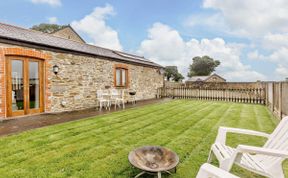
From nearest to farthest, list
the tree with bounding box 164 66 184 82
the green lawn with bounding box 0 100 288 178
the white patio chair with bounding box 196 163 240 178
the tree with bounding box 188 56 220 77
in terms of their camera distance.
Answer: the white patio chair with bounding box 196 163 240 178 < the green lawn with bounding box 0 100 288 178 < the tree with bounding box 164 66 184 82 < the tree with bounding box 188 56 220 77

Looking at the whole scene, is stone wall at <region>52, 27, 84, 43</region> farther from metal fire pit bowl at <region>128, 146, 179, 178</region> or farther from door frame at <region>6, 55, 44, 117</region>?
metal fire pit bowl at <region>128, 146, 179, 178</region>

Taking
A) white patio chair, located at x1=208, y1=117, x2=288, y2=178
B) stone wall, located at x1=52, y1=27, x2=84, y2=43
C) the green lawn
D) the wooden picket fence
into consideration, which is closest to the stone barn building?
the green lawn

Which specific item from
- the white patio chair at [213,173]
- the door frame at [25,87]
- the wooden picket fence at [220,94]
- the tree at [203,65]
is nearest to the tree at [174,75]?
the tree at [203,65]

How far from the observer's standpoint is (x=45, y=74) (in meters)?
8.05

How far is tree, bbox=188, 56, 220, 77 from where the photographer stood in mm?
57781

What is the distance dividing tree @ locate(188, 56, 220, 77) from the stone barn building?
50503 mm

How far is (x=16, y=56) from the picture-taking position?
709 centimetres

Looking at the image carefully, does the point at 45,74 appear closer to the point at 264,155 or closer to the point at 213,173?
the point at 213,173

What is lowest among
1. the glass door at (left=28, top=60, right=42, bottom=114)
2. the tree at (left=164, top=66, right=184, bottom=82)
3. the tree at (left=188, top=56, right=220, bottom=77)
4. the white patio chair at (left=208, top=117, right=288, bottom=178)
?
the white patio chair at (left=208, top=117, right=288, bottom=178)

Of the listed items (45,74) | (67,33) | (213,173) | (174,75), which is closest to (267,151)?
(213,173)

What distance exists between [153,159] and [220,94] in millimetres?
13311

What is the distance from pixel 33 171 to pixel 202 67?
59.9 metres

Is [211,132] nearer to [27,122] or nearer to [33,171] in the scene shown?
[33,171]

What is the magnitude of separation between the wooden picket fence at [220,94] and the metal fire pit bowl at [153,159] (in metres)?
12.2
